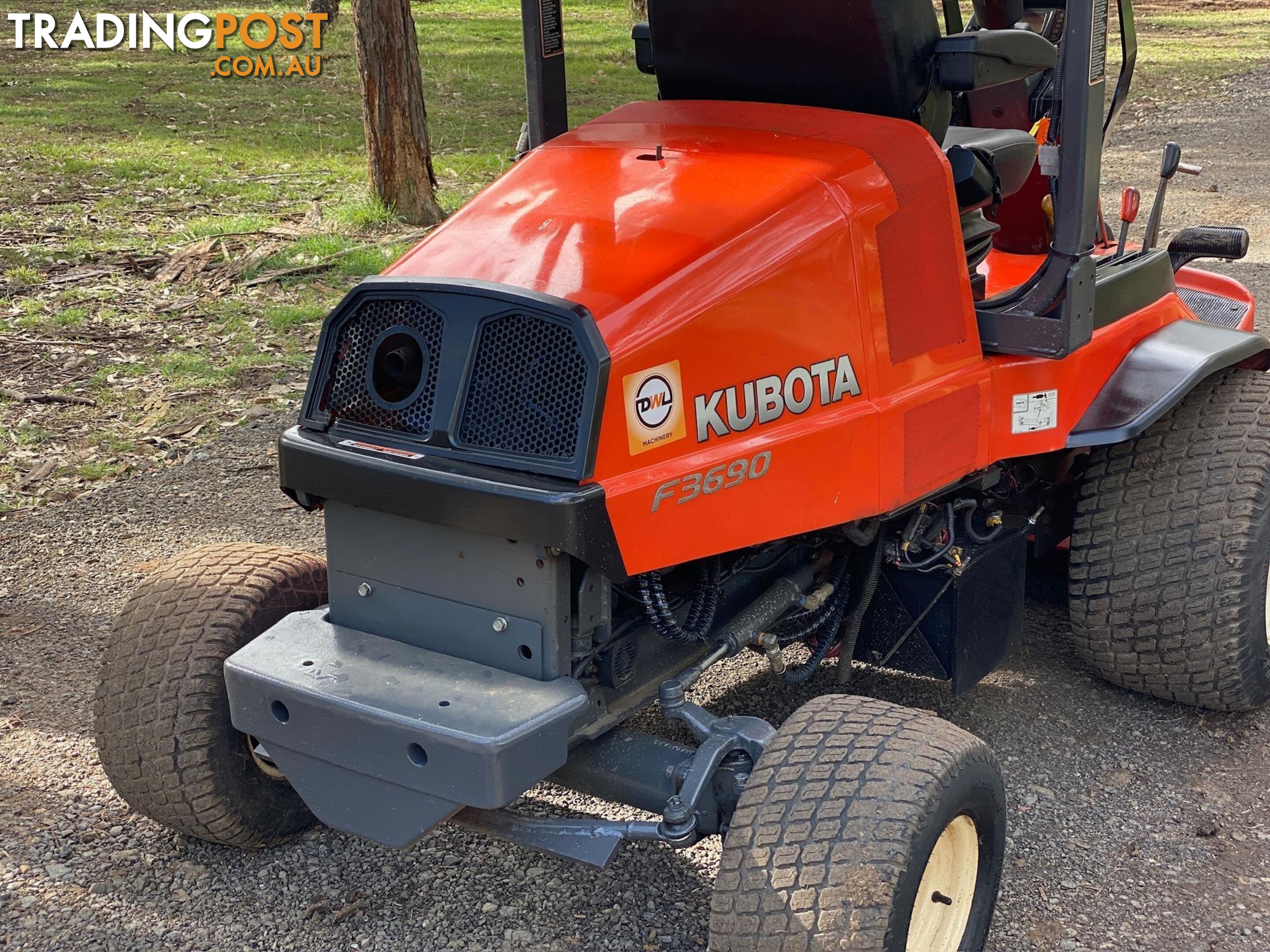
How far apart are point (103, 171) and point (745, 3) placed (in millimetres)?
8407

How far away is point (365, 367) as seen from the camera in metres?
2.67

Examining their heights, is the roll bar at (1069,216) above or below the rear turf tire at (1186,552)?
above

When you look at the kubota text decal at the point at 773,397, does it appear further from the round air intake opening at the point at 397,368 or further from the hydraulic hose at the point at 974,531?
the hydraulic hose at the point at 974,531

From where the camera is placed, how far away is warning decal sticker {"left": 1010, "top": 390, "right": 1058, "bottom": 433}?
320 cm

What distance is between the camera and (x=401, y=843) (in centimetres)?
255

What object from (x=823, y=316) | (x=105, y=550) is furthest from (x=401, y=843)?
(x=105, y=550)

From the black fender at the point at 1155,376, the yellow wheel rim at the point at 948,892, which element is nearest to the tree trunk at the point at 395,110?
the black fender at the point at 1155,376

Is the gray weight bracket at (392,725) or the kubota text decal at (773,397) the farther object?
the kubota text decal at (773,397)

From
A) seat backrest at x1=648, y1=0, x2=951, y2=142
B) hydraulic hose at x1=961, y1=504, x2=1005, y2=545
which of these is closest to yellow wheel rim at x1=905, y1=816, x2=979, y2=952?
hydraulic hose at x1=961, y1=504, x2=1005, y2=545

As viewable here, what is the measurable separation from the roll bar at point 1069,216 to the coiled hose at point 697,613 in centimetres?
84

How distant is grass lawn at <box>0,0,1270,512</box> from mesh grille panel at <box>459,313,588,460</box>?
3.38m

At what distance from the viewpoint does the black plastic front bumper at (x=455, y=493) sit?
2375mm

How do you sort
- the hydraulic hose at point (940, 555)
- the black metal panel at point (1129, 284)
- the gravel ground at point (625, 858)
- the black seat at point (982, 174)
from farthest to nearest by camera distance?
the black metal panel at point (1129, 284) < the hydraulic hose at point (940, 555) < the black seat at point (982, 174) < the gravel ground at point (625, 858)

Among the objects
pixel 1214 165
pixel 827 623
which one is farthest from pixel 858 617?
pixel 1214 165
